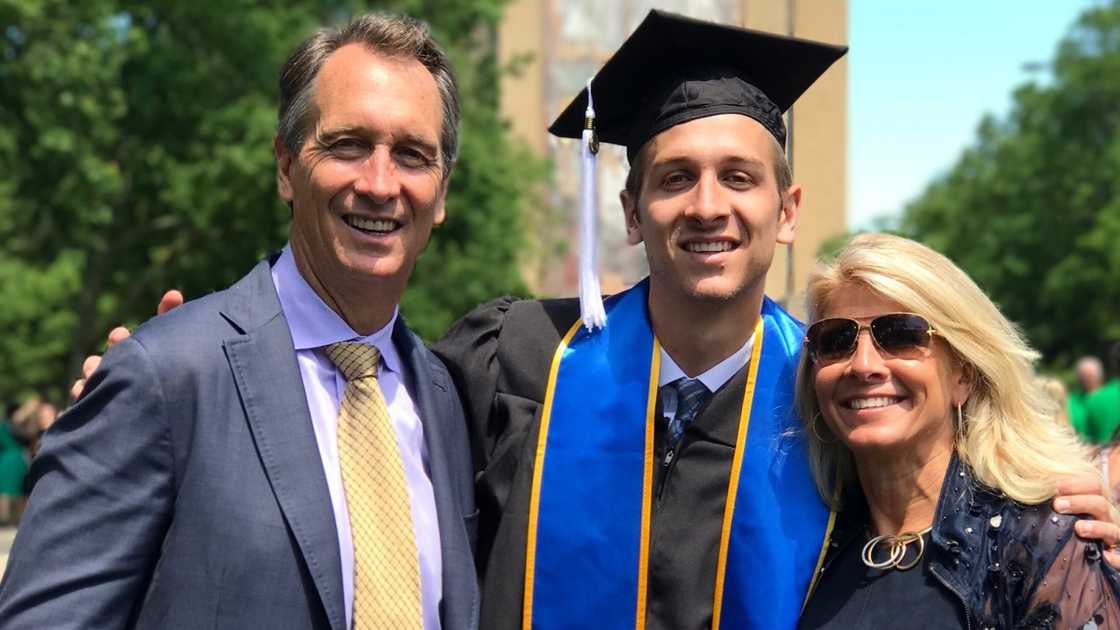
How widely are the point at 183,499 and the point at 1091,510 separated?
5.74 feet

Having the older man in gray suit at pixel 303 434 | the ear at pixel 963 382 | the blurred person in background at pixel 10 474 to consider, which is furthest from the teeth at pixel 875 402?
the blurred person in background at pixel 10 474

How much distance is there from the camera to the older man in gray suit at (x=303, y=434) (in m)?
2.18

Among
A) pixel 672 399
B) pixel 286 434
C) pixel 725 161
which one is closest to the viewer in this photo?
pixel 286 434

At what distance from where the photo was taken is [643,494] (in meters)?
3.01

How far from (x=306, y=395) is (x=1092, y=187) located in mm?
30014

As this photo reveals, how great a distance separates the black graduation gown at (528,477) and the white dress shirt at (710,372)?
0.08 ft

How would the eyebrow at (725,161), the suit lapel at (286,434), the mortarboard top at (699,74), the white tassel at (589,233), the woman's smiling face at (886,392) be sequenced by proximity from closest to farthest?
the suit lapel at (286,434)
the woman's smiling face at (886,392)
the eyebrow at (725,161)
the mortarboard top at (699,74)
the white tassel at (589,233)

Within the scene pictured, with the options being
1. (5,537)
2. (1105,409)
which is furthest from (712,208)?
(5,537)

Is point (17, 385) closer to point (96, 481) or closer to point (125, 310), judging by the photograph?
point (125, 310)

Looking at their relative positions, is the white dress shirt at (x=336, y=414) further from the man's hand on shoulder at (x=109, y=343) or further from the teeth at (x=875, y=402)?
the teeth at (x=875, y=402)

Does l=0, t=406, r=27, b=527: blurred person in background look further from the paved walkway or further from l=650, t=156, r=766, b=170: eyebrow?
l=650, t=156, r=766, b=170: eyebrow

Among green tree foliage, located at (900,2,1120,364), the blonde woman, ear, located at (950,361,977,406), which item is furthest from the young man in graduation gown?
green tree foliage, located at (900,2,1120,364)

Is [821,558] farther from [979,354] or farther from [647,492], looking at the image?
[979,354]

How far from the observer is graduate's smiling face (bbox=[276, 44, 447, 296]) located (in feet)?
8.38
